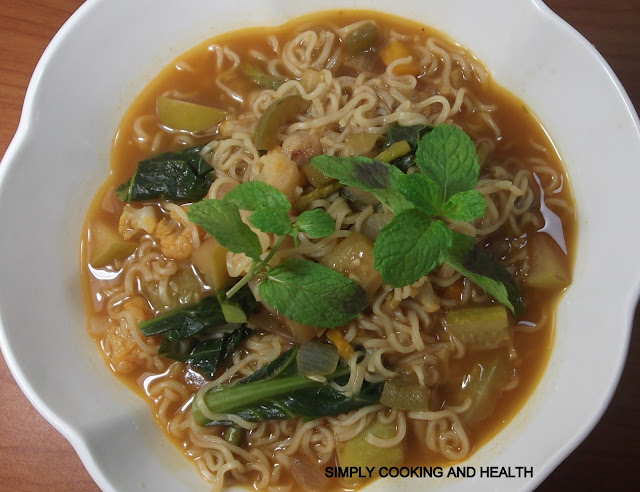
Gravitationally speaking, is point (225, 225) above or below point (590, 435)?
above

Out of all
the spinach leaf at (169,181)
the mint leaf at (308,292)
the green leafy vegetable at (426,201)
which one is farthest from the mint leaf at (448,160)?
the spinach leaf at (169,181)

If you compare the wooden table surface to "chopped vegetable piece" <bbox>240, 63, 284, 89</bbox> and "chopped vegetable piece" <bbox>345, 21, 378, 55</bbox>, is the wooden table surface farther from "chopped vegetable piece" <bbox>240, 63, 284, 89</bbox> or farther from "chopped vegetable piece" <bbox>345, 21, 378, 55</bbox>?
"chopped vegetable piece" <bbox>240, 63, 284, 89</bbox>

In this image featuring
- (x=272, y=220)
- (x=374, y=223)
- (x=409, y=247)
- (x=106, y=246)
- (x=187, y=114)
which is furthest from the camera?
(x=187, y=114)

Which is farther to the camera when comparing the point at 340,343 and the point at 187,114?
the point at 187,114

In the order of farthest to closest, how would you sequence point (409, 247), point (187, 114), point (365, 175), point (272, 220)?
point (187, 114) < point (365, 175) < point (272, 220) < point (409, 247)

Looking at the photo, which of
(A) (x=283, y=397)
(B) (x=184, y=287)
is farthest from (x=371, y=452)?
(B) (x=184, y=287)

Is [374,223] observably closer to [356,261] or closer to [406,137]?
[356,261]

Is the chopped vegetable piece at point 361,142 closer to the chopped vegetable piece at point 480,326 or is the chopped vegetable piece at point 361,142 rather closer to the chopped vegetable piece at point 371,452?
the chopped vegetable piece at point 480,326

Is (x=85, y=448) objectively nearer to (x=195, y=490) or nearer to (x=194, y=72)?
(x=195, y=490)
